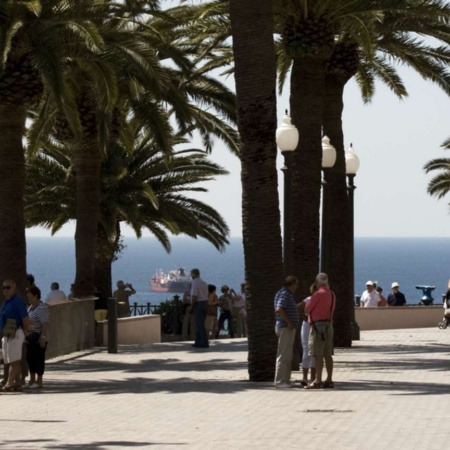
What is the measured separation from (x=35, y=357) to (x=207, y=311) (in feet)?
42.2

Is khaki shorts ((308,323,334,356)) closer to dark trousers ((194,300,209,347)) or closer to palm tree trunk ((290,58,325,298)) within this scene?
palm tree trunk ((290,58,325,298))

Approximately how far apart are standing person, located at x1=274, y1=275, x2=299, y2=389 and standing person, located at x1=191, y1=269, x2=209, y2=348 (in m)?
10.7

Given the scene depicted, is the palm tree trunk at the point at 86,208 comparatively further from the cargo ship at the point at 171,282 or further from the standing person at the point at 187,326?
the cargo ship at the point at 171,282

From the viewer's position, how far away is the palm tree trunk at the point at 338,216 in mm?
30156

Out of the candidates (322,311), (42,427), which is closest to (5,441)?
(42,427)

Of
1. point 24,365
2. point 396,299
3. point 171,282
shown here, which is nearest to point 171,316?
point 396,299

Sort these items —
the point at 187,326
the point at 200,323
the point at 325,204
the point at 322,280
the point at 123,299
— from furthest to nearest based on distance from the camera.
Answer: the point at 123,299 → the point at 187,326 → the point at 200,323 → the point at 325,204 → the point at 322,280

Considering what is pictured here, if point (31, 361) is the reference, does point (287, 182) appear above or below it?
above

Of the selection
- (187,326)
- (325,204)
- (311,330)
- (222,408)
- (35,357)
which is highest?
(325,204)

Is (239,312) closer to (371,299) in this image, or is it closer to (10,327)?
(371,299)

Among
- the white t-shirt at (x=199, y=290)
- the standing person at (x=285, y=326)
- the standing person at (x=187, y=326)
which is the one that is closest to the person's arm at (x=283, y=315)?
the standing person at (x=285, y=326)

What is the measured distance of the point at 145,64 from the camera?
82.6 feet

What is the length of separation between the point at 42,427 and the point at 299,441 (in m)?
3.14

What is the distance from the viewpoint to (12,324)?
776 inches
